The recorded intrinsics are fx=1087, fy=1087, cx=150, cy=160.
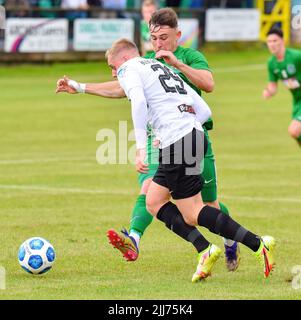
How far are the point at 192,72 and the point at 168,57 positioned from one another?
1.27 ft

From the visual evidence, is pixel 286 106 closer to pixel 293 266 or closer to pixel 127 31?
A: pixel 127 31

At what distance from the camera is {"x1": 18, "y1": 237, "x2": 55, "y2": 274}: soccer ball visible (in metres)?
9.64

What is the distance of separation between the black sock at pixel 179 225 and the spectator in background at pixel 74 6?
24.4m

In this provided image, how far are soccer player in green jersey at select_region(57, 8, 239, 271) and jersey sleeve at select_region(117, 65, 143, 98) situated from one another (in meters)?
0.31

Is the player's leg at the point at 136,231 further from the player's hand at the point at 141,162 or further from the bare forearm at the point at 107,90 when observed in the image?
the player's hand at the point at 141,162

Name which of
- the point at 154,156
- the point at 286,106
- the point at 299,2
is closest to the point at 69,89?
the point at 154,156

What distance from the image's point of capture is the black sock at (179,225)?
9461 millimetres

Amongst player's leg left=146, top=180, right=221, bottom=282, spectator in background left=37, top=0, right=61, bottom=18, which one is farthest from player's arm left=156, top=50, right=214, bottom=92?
spectator in background left=37, top=0, right=61, bottom=18

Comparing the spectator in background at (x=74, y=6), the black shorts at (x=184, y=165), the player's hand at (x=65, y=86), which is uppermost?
the player's hand at (x=65, y=86)

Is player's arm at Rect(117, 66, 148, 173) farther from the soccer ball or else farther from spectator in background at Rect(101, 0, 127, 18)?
spectator in background at Rect(101, 0, 127, 18)

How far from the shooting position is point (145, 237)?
40.1 ft

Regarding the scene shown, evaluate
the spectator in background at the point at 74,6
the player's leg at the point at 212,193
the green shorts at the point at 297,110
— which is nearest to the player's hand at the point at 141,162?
the player's leg at the point at 212,193

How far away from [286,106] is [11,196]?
48.2ft

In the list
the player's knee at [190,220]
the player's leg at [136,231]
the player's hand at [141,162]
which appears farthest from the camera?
the player's leg at [136,231]
